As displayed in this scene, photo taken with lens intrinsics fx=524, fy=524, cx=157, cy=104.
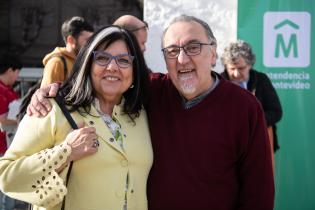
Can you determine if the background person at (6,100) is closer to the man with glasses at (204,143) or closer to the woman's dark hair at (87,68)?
the woman's dark hair at (87,68)

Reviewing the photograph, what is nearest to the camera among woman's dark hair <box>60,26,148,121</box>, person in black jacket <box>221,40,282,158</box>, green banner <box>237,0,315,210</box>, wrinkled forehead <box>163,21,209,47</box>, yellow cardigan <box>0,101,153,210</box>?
yellow cardigan <box>0,101,153,210</box>

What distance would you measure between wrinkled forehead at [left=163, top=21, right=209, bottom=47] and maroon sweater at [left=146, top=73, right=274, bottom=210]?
315 mm

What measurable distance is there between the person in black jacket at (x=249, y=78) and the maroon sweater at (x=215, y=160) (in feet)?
6.86

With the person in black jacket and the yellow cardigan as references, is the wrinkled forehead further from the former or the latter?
the person in black jacket

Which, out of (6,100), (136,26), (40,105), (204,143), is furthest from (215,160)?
(6,100)

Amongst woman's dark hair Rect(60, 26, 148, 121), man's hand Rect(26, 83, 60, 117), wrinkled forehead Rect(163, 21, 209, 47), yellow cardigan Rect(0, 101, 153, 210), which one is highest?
wrinkled forehead Rect(163, 21, 209, 47)

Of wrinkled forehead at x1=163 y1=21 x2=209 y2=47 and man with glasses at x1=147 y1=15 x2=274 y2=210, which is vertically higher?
wrinkled forehead at x1=163 y1=21 x2=209 y2=47

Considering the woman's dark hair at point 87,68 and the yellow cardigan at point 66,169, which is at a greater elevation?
the woman's dark hair at point 87,68

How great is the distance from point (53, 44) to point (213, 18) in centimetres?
364

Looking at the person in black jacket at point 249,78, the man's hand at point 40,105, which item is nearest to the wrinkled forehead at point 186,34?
the man's hand at point 40,105

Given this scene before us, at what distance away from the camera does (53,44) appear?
866 cm

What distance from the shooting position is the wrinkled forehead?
8.74ft

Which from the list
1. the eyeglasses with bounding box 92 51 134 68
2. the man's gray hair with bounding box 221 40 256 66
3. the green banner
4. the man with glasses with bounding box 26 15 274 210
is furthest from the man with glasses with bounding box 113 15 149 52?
the eyeglasses with bounding box 92 51 134 68

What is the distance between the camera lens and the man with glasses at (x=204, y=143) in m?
2.62
